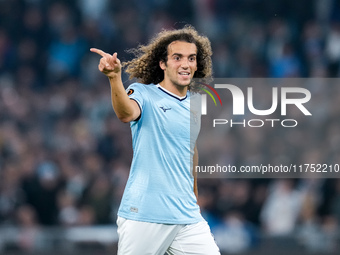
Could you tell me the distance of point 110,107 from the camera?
11.0 meters

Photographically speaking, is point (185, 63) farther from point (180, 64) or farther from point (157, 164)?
point (157, 164)

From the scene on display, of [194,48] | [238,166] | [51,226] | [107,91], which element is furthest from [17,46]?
[194,48]

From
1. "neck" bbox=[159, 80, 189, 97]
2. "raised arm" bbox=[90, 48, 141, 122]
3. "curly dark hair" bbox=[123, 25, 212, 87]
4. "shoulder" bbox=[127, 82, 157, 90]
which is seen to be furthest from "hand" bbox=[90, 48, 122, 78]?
"curly dark hair" bbox=[123, 25, 212, 87]

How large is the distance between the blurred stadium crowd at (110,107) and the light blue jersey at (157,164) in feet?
12.8

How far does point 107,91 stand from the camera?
11.2 metres

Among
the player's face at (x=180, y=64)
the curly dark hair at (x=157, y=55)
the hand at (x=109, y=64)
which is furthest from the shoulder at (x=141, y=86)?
the hand at (x=109, y=64)

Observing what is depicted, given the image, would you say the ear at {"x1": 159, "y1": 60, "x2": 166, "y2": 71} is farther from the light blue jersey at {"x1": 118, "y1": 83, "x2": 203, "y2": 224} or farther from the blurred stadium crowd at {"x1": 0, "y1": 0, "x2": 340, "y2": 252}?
the blurred stadium crowd at {"x1": 0, "y1": 0, "x2": 340, "y2": 252}

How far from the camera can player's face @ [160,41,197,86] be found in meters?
4.63

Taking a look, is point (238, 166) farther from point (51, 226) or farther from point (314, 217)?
point (51, 226)

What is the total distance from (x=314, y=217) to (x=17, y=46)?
20.0ft

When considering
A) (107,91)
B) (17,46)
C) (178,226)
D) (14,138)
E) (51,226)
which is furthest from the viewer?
(17,46)

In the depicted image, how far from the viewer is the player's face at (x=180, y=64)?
463 cm

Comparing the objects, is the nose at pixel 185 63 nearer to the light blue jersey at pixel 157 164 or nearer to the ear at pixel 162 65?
the ear at pixel 162 65

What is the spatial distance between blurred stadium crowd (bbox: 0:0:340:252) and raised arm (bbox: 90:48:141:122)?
14.2 ft
